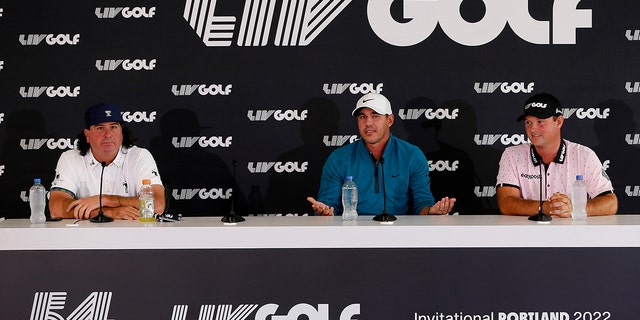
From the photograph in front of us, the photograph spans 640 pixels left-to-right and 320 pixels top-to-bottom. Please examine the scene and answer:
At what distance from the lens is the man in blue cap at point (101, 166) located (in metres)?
3.90

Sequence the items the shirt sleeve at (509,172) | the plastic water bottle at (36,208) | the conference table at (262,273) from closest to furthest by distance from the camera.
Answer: the conference table at (262,273), the plastic water bottle at (36,208), the shirt sleeve at (509,172)

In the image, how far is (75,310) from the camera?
3.00m

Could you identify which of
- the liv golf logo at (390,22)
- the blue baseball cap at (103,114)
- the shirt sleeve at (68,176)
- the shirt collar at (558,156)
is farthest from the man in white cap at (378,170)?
the shirt sleeve at (68,176)

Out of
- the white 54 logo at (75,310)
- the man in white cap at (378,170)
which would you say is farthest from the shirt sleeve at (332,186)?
the white 54 logo at (75,310)

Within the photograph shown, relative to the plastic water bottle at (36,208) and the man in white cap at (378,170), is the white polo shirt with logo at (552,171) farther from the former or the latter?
the plastic water bottle at (36,208)

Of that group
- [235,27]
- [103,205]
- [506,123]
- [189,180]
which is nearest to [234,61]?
[235,27]

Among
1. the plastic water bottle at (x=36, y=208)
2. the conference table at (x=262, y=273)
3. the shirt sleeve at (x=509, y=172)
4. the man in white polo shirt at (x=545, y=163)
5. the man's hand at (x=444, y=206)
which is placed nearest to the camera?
the conference table at (x=262, y=273)

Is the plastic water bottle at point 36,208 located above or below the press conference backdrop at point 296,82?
below

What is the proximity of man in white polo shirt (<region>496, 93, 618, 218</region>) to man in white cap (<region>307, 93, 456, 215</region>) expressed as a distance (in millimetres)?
530

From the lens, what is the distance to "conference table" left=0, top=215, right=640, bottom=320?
298 cm

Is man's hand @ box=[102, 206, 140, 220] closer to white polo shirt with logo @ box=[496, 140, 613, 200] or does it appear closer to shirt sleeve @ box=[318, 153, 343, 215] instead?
shirt sleeve @ box=[318, 153, 343, 215]

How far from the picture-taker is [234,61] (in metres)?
4.82

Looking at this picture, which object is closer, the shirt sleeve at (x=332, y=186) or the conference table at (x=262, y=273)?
the conference table at (x=262, y=273)

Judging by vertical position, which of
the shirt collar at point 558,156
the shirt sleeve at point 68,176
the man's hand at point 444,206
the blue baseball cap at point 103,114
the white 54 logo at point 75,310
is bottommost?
the white 54 logo at point 75,310
